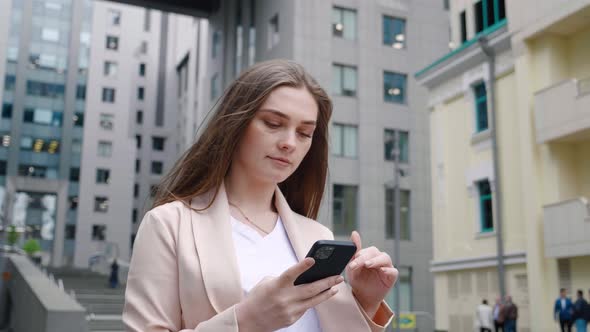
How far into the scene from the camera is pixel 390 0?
113 ft

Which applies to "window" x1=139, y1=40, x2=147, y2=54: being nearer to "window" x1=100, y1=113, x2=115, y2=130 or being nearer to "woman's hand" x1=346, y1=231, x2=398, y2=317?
"window" x1=100, y1=113, x2=115, y2=130

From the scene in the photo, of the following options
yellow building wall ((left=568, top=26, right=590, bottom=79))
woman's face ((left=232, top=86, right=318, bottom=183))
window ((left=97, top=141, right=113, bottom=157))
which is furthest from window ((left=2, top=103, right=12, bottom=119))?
woman's face ((left=232, top=86, right=318, bottom=183))

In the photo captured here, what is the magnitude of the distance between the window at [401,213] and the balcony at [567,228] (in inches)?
495

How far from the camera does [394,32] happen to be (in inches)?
1347

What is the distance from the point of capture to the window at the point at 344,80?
32281mm

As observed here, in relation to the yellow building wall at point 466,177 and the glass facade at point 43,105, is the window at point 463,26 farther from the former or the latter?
the glass facade at point 43,105

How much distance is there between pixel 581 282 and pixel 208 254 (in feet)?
62.6

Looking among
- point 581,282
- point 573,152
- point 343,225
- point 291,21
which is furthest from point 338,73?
point 581,282

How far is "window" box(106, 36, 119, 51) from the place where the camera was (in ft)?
222

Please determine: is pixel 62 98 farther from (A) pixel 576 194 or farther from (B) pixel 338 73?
(A) pixel 576 194

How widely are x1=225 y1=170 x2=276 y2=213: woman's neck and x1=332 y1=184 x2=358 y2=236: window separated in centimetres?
2872

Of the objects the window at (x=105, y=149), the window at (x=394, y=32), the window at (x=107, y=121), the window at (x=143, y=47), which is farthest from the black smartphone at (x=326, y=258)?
the window at (x=143, y=47)

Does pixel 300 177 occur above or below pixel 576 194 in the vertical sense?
below

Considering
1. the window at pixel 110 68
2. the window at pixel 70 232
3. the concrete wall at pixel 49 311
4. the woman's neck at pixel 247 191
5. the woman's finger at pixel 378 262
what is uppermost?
the window at pixel 110 68
